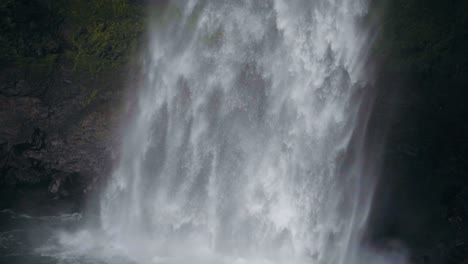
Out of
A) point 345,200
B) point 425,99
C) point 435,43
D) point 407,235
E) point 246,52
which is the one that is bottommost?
point 407,235

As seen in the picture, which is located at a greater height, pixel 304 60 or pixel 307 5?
pixel 307 5

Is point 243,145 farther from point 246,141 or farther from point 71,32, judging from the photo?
point 71,32

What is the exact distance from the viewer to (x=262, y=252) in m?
24.8

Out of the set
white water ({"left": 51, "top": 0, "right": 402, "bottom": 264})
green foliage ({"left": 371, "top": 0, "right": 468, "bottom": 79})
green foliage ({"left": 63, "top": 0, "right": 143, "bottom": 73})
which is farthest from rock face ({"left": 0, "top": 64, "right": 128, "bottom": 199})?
green foliage ({"left": 371, "top": 0, "right": 468, "bottom": 79})

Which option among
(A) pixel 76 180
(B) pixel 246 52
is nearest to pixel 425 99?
(B) pixel 246 52

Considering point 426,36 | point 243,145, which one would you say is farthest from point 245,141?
point 426,36

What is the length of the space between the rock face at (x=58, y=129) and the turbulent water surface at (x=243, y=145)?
2171mm

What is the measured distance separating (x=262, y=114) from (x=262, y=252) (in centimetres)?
758

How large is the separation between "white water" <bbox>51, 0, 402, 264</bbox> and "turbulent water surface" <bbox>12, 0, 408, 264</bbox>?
6 cm

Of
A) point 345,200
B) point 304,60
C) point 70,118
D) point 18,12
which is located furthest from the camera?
point 70,118

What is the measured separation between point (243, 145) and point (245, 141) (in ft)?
0.86

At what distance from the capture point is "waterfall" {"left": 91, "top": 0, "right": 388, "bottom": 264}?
80.6 feet

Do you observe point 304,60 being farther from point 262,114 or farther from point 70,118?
point 70,118

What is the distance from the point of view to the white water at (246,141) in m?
24.6
